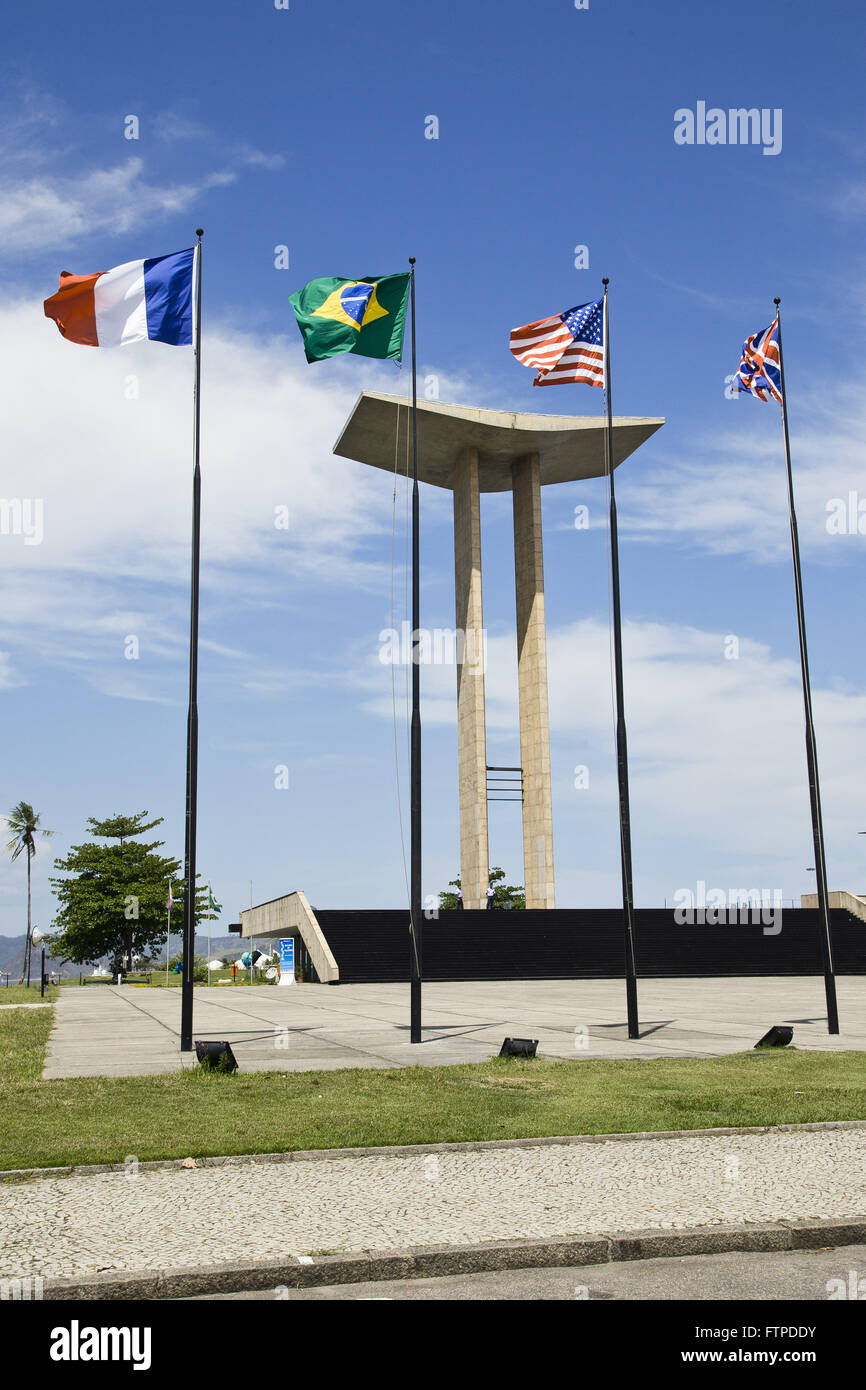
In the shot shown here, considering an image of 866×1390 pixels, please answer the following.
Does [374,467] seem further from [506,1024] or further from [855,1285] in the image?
[855,1285]

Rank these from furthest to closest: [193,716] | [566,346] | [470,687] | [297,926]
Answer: [470,687]
[297,926]
[566,346]
[193,716]

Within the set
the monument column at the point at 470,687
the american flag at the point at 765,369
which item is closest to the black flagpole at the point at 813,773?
the american flag at the point at 765,369

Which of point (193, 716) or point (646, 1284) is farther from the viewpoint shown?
point (193, 716)

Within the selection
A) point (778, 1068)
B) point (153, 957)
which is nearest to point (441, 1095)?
point (778, 1068)

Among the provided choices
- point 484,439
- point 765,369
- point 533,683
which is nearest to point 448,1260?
point 765,369

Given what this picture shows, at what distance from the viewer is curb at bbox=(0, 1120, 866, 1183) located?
771 centimetres

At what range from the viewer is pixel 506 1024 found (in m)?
19.6

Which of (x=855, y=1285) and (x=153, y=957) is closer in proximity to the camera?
(x=855, y=1285)

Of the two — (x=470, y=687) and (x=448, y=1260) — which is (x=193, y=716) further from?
(x=470, y=687)

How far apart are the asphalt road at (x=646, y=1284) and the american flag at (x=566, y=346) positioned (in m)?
15.3

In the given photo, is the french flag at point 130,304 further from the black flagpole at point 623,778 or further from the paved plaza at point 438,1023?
the paved plaza at point 438,1023

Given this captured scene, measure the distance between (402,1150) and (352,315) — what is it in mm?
13385

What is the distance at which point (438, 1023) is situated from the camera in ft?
64.7

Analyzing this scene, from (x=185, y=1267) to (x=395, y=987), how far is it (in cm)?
2841
